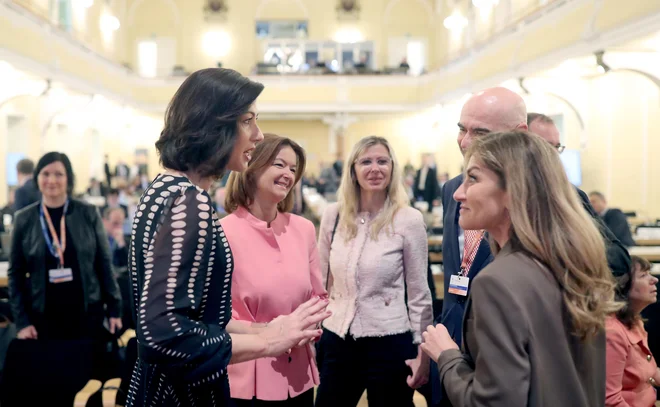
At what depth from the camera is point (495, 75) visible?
14836 millimetres

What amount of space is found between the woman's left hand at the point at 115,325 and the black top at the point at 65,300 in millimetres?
174

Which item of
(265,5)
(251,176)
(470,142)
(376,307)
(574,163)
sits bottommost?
(376,307)

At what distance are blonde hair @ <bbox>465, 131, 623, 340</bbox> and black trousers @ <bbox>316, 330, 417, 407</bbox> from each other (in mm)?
1479

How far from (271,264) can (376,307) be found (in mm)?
694

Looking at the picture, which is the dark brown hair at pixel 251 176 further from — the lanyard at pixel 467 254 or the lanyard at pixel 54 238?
the lanyard at pixel 54 238

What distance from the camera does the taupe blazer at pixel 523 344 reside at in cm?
142

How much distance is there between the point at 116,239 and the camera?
19.8 feet

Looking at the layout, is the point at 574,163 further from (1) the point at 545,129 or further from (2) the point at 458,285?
(2) the point at 458,285

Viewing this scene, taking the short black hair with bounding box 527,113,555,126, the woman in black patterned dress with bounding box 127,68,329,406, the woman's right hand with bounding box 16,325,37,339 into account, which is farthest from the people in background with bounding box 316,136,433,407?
the woman's right hand with bounding box 16,325,37,339

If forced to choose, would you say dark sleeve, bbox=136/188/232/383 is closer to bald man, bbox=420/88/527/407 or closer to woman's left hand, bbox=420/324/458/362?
woman's left hand, bbox=420/324/458/362

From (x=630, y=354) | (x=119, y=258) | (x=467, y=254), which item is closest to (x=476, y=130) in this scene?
(x=467, y=254)

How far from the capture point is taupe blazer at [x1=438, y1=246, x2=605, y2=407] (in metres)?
1.42

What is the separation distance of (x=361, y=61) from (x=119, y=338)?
2216 centimetres

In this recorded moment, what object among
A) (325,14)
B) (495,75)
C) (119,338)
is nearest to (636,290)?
(119,338)
